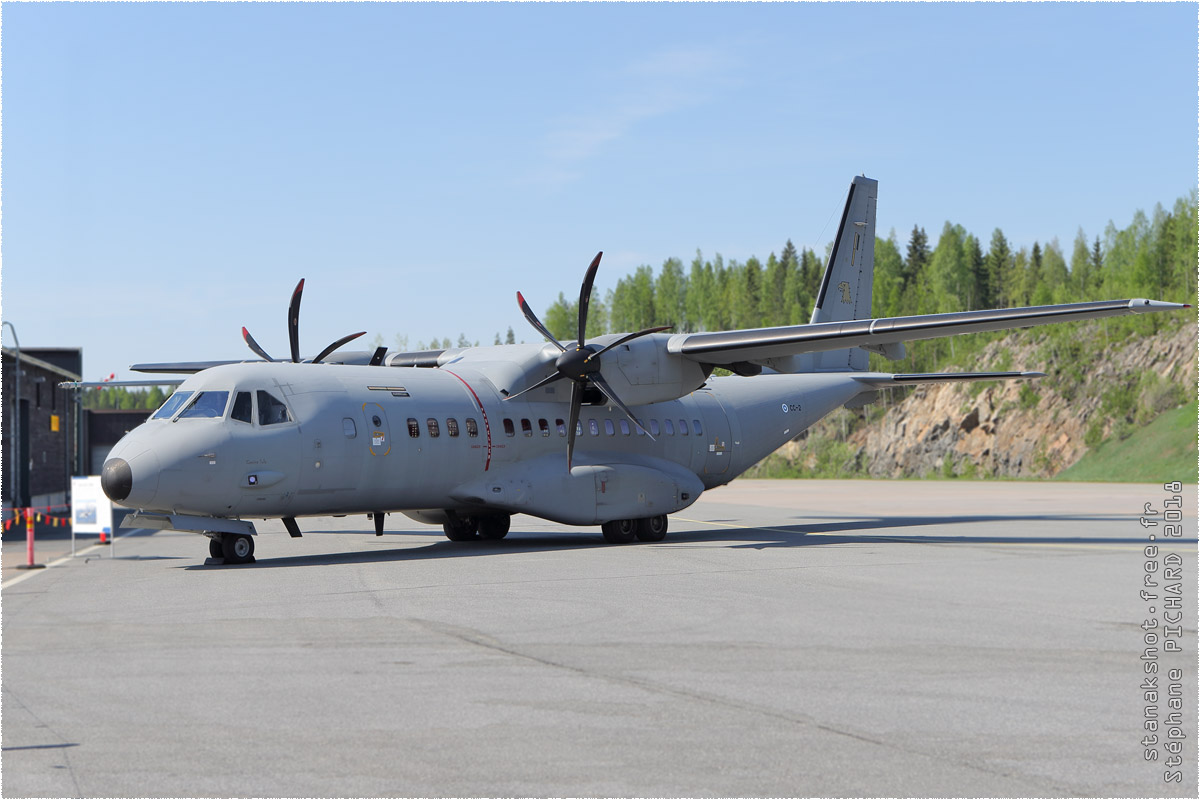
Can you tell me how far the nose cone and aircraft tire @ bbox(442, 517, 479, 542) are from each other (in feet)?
25.8

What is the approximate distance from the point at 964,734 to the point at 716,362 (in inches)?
650

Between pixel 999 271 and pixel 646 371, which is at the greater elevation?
pixel 999 271

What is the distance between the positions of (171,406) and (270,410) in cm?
156

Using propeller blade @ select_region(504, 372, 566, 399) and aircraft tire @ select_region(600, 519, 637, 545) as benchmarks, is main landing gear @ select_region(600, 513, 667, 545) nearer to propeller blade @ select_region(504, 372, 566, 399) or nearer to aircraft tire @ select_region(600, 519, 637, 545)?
aircraft tire @ select_region(600, 519, 637, 545)

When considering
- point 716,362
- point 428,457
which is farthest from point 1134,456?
point 428,457

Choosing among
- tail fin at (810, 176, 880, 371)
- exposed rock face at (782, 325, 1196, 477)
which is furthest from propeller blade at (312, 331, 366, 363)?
exposed rock face at (782, 325, 1196, 477)

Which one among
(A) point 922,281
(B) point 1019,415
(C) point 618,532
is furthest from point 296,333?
(A) point 922,281

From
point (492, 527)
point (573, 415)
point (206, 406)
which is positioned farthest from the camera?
point (492, 527)

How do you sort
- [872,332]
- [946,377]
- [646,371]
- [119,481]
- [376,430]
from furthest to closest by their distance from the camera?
[946,377] < [646,371] < [872,332] < [376,430] < [119,481]

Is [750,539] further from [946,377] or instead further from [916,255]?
[916,255]

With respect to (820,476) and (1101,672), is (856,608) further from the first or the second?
(820,476)

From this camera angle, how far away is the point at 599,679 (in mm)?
8711

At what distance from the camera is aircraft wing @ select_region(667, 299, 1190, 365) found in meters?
19.2

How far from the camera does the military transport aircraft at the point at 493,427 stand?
60.3 feet
